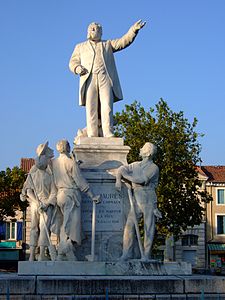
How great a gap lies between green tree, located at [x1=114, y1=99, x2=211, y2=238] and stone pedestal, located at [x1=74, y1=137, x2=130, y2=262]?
773 inches

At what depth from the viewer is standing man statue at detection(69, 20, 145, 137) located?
14070 mm

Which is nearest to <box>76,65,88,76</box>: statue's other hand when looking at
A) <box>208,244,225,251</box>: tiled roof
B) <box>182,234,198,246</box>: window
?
<box>182,234,198,246</box>: window

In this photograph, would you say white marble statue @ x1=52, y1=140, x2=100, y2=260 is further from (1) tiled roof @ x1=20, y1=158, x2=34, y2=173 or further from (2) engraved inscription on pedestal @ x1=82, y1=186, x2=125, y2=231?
(1) tiled roof @ x1=20, y1=158, x2=34, y2=173

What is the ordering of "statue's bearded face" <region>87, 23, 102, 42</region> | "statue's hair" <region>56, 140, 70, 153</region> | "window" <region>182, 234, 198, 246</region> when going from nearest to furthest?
1. "statue's hair" <region>56, 140, 70, 153</region>
2. "statue's bearded face" <region>87, 23, 102, 42</region>
3. "window" <region>182, 234, 198, 246</region>

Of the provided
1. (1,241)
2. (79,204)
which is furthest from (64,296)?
(1,241)

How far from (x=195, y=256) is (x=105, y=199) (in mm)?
44696

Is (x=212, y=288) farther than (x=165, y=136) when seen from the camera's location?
No

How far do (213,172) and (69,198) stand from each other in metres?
48.4

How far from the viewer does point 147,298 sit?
1055 cm

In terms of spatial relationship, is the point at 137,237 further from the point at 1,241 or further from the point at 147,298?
the point at 1,241

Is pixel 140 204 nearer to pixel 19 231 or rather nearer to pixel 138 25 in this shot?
pixel 138 25

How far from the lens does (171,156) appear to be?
113ft

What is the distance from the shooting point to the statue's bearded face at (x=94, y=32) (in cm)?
1431

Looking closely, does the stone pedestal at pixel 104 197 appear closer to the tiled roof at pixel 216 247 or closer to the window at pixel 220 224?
the tiled roof at pixel 216 247
